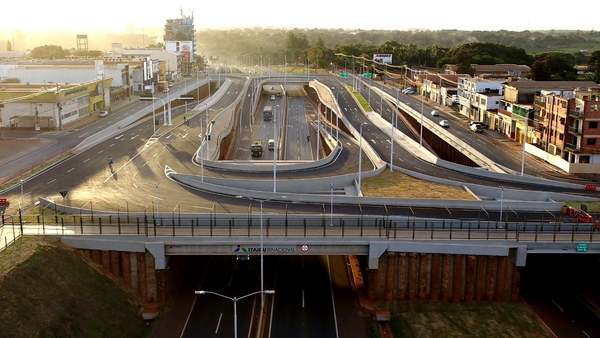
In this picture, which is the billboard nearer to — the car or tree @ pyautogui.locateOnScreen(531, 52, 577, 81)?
tree @ pyautogui.locateOnScreen(531, 52, 577, 81)

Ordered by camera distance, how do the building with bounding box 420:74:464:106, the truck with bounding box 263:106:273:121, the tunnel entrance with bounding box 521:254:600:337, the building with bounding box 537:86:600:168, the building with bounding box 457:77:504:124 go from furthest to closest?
1. the truck with bounding box 263:106:273:121
2. the building with bounding box 420:74:464:106
3. the building with bounding box 457:77:504:124
4. the building with bounding box 537:86:600:168
5. the tunnel entrance with bounding box 521:254:600:337

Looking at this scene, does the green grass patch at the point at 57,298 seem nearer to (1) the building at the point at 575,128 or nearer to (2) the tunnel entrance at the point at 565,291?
(2) the tunnel entrance at the point at 565,291

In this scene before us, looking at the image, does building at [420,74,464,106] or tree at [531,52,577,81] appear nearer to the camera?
building at [420,74,464,106]

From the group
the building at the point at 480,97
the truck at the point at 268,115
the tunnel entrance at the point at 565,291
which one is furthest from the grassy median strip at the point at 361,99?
the tunnel entrance at the point at 565,291

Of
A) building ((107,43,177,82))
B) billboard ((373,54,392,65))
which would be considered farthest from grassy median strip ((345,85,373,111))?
building ((107,43,177,82))

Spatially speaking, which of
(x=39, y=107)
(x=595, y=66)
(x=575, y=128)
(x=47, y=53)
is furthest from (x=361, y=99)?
(x=47, y=53)

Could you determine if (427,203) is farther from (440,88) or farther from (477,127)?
(440,88)
